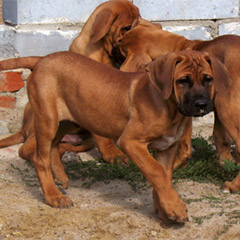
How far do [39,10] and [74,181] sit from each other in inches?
113

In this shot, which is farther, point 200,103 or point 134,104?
point 134,104

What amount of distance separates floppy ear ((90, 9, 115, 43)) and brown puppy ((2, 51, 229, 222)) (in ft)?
4.84

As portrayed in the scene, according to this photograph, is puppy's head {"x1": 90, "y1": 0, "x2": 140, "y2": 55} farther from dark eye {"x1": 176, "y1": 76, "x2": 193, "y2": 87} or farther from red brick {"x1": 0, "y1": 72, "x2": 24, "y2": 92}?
dark eye {"x1": 176, "y1": 76, "x2": 193, "y2": 87}

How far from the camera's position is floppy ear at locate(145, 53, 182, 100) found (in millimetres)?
4180

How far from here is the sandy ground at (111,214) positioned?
13.7 feet

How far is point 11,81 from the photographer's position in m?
7.68

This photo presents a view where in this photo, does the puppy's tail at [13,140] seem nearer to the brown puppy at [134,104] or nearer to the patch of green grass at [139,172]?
the patch of green grass at [139,172]

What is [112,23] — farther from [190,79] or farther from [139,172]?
[190,79]

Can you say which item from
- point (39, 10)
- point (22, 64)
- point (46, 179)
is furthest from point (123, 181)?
point (39, 10)

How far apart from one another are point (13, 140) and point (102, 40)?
5.31 ft

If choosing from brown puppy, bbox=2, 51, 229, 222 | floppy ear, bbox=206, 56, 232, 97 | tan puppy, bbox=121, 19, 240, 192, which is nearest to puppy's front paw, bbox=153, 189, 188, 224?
brown puppy, bbox=2, 51, 229, 222

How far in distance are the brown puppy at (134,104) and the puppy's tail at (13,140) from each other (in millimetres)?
1240

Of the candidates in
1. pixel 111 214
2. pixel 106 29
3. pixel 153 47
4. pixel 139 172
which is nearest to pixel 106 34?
pixel 106 29

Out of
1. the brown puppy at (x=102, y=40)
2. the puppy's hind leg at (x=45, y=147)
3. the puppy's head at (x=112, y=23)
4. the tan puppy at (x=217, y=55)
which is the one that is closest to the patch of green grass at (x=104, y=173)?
the brown puppy at (x=102, y=40)
